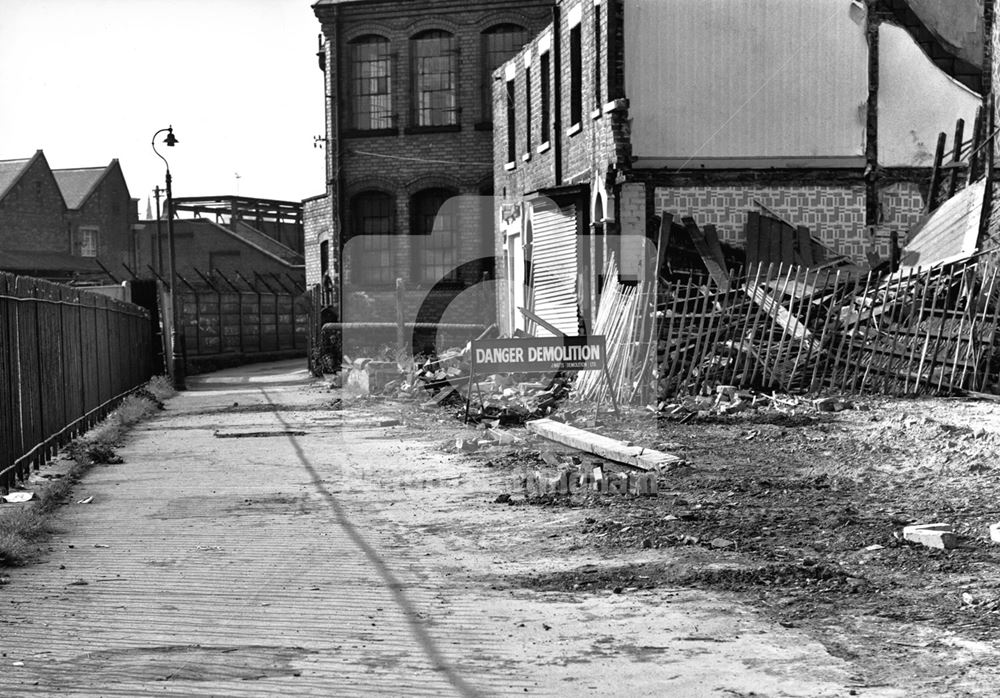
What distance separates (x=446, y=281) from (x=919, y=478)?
25.0m

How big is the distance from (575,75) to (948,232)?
26.2 feet

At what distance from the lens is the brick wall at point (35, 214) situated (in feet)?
195

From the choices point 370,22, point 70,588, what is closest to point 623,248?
point 70,588

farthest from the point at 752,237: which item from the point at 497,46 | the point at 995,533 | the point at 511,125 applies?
the point at 497,46

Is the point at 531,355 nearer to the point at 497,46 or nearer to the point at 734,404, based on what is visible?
the point at 734,404

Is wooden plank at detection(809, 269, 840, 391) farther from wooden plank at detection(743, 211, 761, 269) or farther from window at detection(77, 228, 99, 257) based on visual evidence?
window at detection(77, 228, 99, 257)

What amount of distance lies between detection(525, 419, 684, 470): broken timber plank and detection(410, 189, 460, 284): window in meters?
20.4

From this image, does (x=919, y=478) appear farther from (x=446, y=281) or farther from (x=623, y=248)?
(x=446, y=281)

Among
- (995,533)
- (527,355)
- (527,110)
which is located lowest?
(995,533)

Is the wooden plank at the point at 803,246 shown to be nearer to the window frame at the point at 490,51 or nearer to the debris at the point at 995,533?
the debris at the point at 995,533

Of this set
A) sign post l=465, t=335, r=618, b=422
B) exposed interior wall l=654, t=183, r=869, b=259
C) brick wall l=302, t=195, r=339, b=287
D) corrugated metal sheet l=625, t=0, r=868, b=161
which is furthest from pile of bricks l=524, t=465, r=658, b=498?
brick wall l=302, t=195, r=339, b=287

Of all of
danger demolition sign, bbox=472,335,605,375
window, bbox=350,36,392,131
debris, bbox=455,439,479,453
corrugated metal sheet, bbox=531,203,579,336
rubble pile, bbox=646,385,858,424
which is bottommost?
debris, bbox=455,439,479,453

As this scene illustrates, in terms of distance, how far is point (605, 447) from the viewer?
1223 centimetres

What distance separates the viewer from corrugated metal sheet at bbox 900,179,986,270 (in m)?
17.2
